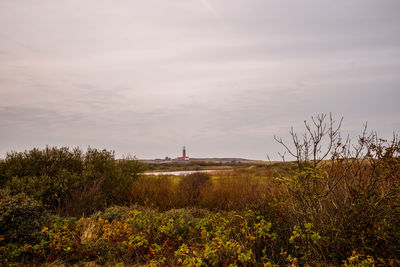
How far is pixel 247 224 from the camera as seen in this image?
491 centimetres

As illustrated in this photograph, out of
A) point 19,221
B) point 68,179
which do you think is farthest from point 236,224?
point 68,179

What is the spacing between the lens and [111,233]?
203 inches

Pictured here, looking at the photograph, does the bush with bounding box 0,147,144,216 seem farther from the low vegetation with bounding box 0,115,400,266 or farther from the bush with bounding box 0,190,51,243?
the bush with bounding box 0,190,51,243

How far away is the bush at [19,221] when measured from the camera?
17.8 ft

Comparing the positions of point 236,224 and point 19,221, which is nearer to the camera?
point 236,224

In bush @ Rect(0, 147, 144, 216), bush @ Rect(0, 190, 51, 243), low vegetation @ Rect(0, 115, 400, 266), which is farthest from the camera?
bush @ Rect(0, 147, 144, 216)

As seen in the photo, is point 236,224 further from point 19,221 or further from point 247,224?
point 19,221

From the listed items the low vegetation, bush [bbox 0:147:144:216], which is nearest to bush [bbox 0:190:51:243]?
the low vegetation

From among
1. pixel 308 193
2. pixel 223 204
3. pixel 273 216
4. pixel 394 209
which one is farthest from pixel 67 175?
pixel 394 209

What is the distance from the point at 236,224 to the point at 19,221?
3.99 m

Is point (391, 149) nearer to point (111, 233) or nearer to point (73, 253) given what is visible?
point (111, 233)

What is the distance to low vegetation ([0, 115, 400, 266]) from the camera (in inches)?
154

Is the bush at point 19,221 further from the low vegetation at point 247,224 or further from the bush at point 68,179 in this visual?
the bush at point 68,179

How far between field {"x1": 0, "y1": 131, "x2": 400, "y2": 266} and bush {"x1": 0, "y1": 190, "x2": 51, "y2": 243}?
0.02 meters
